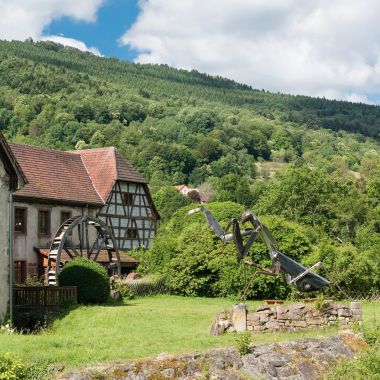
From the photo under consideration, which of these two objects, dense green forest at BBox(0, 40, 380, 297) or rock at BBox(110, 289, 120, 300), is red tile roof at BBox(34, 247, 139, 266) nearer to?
dense green forest at BBox(0, 40, 380, 297)

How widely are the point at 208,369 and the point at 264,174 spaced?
12284 centimetres

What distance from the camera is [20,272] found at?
36531 mm

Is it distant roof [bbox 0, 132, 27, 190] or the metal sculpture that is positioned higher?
distant roof [bbox 0, 132, 27, 190]

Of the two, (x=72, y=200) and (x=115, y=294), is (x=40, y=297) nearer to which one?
(x=115, y=294)

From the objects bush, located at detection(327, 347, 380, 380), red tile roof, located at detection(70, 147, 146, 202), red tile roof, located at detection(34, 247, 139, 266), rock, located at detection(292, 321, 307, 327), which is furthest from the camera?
red tile roof, located at detection(70, 147, 146, 202)

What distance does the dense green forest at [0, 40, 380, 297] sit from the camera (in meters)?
37.3

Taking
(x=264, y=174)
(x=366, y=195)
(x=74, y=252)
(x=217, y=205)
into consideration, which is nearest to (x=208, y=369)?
(x=74, y=252)

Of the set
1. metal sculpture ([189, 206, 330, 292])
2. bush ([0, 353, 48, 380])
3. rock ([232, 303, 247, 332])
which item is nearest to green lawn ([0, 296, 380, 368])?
bush ([0, 353, 48, 380])

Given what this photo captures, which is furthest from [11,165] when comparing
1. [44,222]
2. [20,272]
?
[44,222]

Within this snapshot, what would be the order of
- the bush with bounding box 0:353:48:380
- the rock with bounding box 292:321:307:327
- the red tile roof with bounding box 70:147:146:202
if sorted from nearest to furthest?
the bush with bounding box 0:353:48:380
the rock with bounding box 292:321:307:327
the red tile roof with bounding box 70:147:146:202

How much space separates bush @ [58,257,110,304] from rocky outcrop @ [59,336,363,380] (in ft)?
44.9

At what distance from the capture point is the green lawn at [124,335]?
17073 millimetres

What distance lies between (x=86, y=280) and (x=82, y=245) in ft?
31.7

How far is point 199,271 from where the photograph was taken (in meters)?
37.4
